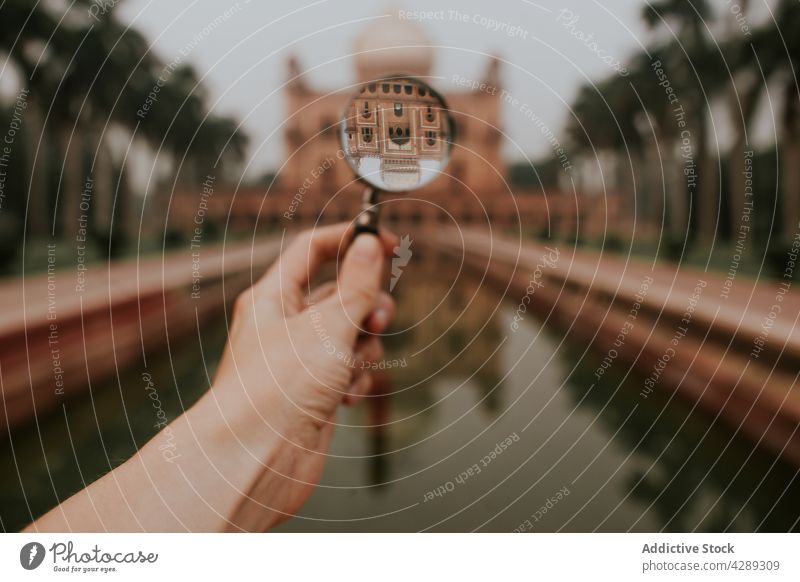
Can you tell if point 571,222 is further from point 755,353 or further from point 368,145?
point 368,145

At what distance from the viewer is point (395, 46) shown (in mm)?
1354

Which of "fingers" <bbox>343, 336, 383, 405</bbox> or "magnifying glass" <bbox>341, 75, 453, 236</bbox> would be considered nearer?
"magnifying glass" <bbox>341, 75, 453, 236</bbox>

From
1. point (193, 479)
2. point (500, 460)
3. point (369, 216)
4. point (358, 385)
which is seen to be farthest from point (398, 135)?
point (500, 460)

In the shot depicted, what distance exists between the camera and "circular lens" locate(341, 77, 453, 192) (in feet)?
3.15

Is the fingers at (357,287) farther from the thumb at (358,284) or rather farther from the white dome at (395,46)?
the white dome at (395,46)

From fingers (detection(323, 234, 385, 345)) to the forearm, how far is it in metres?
0.22

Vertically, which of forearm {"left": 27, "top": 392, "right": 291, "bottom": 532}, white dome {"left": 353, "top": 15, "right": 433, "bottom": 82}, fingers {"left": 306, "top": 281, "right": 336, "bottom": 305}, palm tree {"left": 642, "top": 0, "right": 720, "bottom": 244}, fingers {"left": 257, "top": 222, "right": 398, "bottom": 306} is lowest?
forearm {"left": 27, "top": 392, "right": 291, "bottom": 532}

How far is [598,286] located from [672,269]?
9.55 feet

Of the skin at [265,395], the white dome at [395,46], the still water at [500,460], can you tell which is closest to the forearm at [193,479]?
the skin at [265,395]

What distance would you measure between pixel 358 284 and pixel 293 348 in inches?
7.0

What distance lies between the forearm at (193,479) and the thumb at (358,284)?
23 cm

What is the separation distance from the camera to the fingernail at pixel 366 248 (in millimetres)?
939

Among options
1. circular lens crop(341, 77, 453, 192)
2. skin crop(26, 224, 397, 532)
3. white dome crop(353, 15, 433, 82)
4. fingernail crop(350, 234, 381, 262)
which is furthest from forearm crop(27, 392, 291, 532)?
white dome crop(353, 15, 433, 82)

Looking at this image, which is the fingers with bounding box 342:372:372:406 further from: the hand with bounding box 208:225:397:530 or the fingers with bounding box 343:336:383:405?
the hand with bounding box 208:225:397:530
